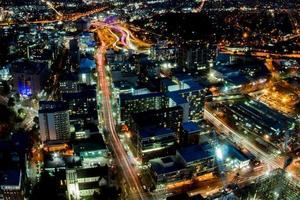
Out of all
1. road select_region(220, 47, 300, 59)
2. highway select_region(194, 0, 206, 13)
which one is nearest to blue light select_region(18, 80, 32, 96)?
road select_region(220, 47, 300, 59)

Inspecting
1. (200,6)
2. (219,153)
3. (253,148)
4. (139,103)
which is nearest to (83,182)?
(219,153)

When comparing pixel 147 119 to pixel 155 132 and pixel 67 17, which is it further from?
pixel 67 17

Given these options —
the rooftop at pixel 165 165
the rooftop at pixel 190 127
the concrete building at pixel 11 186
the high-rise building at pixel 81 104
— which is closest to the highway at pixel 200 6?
the high-rise building at pixel 81 104

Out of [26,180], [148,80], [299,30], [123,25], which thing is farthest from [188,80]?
[299,30]

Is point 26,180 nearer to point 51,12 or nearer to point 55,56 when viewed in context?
point 55,56

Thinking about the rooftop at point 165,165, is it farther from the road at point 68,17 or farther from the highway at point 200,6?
the highway at point 200,6
